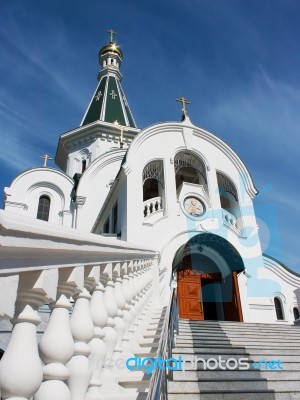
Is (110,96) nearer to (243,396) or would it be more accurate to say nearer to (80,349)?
(243,396)

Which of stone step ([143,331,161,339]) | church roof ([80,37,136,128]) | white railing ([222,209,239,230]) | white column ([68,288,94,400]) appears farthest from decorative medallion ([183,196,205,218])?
church roof ([80,37,136,128])

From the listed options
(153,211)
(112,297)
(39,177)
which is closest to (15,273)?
(112,297)

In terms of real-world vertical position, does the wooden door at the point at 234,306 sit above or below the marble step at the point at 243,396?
above

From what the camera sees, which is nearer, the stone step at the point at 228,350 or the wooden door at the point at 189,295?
the stone step at the point at 228,350

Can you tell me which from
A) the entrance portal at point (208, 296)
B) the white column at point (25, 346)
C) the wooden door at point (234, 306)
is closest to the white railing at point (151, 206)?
the entrance portal at point (208, 296)

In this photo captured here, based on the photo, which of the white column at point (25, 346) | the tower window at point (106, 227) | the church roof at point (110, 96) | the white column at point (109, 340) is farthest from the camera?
the church roof at point (110, 96)

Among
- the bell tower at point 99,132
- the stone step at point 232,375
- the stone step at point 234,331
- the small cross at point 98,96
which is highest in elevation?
the small cross at point 98,96

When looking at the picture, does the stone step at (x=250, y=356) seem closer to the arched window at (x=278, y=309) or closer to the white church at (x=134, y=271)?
the white church at (x=134, y=271)

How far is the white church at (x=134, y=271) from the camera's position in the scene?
1538 millimetres

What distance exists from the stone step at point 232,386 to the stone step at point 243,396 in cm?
4

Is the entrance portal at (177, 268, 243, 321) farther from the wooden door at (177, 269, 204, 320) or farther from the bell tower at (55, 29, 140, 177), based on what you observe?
the bell tower at (55, 29, 140, 177)

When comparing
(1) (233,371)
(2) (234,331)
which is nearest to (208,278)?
(2) (234,331)

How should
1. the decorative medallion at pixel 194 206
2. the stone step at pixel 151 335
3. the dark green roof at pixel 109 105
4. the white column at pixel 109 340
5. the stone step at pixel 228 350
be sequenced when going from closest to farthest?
the white column at pixel 109 340
the stone step at pixel 151 335
the stone step at pixel 228 350
the decorative medallion at pixel 194 206
the dark green roof at pixel 109 105

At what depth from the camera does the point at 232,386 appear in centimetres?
409
